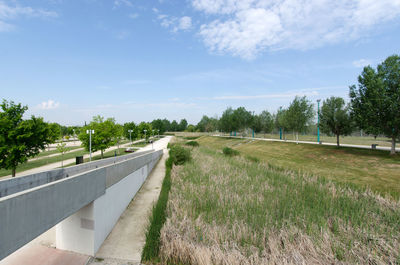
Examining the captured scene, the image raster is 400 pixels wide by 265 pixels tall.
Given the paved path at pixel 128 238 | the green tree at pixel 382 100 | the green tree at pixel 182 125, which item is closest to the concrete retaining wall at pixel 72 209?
the paved path at pixel 128 238

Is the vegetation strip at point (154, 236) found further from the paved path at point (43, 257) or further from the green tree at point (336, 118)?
the green tree at point (336, 118)

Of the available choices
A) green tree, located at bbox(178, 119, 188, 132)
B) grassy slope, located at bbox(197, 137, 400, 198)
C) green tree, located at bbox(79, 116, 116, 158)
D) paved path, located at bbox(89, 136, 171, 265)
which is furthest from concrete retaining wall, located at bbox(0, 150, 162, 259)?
green tree, located at bbox(178, 119, 188, 132)

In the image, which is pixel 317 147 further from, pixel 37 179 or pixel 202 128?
pixel 202 128

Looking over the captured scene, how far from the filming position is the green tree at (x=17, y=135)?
1551 centimetres

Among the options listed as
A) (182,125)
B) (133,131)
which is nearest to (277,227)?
(133,131)

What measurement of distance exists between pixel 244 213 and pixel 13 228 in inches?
284

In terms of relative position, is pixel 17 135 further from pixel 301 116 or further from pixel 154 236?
pixel 301 116

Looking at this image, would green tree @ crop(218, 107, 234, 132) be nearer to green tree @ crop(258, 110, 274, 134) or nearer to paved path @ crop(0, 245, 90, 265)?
green tree @ crop(258, 110, 274, 134)

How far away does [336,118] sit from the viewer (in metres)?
28.6

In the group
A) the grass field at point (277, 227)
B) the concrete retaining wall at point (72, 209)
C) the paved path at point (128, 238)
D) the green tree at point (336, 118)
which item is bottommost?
the paved path at point (128, 238)

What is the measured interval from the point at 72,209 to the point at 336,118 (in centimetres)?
3488

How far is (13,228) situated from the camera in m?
3.61

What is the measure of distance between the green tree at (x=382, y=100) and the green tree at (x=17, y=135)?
124ft

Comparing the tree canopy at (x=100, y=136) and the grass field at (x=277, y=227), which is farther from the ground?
the tree canopy at (x=100, y=136)
